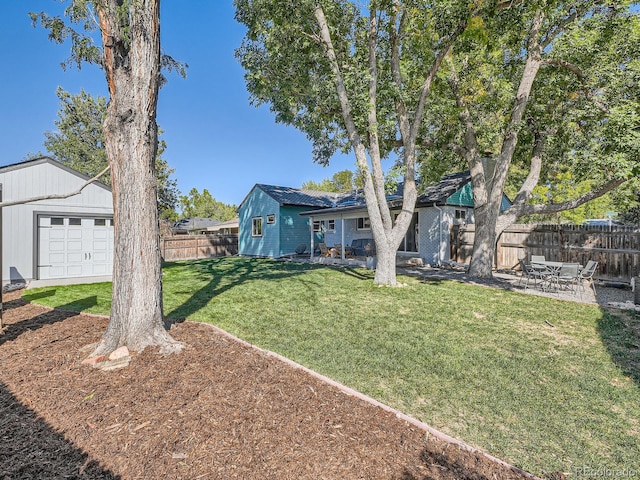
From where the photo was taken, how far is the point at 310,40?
9.82 m

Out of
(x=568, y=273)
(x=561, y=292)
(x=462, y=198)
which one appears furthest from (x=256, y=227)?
(x=568, y=273)

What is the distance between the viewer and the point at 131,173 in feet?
13.4

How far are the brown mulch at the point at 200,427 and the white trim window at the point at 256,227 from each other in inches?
698

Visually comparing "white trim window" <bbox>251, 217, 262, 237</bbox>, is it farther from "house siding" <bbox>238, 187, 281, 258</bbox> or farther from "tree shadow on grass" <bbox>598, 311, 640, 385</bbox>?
"tree shadow on grass" <bbox>598, 311, 640, 385</bbox>

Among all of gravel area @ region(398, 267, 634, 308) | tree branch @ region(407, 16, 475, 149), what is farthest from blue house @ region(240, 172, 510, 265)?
tree branch @ region(407, 16, 475, 149)

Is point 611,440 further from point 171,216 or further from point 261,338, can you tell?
point 171,216

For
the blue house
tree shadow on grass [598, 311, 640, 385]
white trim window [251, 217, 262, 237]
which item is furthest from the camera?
white trim window [251, 217, 262, 237]

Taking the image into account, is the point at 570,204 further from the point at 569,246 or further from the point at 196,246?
the point at 196,246

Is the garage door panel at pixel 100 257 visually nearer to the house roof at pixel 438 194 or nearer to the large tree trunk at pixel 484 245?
the house roof at pixel 438 194

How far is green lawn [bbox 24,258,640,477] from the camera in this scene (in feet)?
9.34

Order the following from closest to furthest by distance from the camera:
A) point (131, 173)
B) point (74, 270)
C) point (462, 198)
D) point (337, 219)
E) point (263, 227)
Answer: point (131, 173)
point (74, 270)
point (462, 198)
point (337, 219)
point (263, 227)

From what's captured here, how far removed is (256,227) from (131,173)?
1806 cm

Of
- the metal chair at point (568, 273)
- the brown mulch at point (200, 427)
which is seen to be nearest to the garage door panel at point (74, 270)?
the brown mulch at point (200, 427)

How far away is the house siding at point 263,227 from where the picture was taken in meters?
20.2
